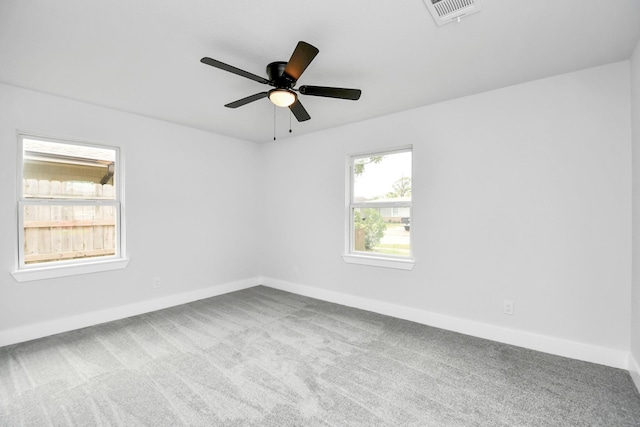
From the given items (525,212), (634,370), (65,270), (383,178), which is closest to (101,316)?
(65,270)

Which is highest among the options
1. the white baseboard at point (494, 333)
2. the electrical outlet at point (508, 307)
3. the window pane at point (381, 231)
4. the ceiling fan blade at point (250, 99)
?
the ceiling fan blade at point (250, 99)

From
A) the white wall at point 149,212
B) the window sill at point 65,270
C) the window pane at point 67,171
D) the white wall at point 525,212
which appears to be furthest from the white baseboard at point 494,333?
the window pane at point 67,171

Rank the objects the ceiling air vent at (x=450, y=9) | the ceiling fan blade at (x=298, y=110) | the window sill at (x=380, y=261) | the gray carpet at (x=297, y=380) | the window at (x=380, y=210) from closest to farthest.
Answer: the ceiling air vent at (x=450, y=9) < the gray carpet at (x=297, y=380) < the ceiling fan blade at (x=298, y=110) < the window sill at (x=380, y=261) < the window at (x=380, y=210)

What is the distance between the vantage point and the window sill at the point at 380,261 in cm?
341

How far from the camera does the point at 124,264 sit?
3.48 m

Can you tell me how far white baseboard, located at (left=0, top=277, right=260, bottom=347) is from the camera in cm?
280

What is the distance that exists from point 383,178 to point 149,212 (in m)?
3.03

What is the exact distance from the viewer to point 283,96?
223 centimetres

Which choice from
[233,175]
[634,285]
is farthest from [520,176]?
[233,175]

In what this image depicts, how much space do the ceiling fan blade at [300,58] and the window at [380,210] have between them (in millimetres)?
1942

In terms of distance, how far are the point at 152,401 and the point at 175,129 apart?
3235mm

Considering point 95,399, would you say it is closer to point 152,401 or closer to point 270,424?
point 152,401

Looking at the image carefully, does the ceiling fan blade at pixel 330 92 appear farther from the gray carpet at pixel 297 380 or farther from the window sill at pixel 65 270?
the window sill at pixel 65 270

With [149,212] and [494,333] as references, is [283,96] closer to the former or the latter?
[149,212]
